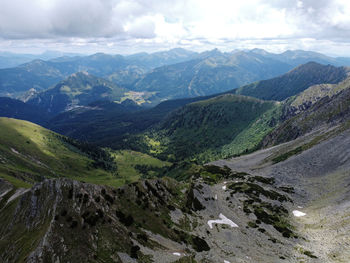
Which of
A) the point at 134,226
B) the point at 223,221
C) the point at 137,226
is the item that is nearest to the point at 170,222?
the point at 137,226

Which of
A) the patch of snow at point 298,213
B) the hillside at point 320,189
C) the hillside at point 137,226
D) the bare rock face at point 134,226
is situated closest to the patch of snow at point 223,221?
the bare rock face at point 134,226

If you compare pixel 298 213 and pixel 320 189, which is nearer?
pixel 298 213

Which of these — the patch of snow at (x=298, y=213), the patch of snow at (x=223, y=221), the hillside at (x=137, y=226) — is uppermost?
the hillside at (x=137, y=226)

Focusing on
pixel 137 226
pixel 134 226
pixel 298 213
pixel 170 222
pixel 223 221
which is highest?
pixel 134 226

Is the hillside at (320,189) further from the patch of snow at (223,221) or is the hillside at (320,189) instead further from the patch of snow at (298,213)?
the patch of snow at (223,221)

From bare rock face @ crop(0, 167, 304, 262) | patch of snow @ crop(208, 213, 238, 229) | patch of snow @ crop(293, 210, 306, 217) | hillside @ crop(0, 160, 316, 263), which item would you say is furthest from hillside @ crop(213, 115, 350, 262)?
patch of snow @ crop(208, 213, 238, 229)

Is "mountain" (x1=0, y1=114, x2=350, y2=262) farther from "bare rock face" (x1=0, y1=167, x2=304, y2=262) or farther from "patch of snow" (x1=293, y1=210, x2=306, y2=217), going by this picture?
"bare rock face" (x1=0, y1=167, x2=304, y2=262)

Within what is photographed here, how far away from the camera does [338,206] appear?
9794 centimetres

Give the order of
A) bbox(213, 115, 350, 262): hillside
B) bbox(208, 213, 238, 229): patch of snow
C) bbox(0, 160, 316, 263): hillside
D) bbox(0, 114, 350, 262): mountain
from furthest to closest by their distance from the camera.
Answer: bbox(208, 213, 238, 229): patch of snow → bbox(213, 115, 350, 262): hillside → bbox(0, 114, 350, 262): mountain → bbox(0, 160, 316, 263): hillside

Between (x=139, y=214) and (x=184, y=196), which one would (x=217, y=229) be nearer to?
(x=184, y=196)

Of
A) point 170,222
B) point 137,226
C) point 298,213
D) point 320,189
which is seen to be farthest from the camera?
point 320,189

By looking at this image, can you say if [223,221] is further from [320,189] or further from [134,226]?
[320,189]

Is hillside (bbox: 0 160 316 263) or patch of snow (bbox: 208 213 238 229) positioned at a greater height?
hillside (bbox: 0 160 316 263)

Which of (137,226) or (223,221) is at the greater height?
(137,226)
